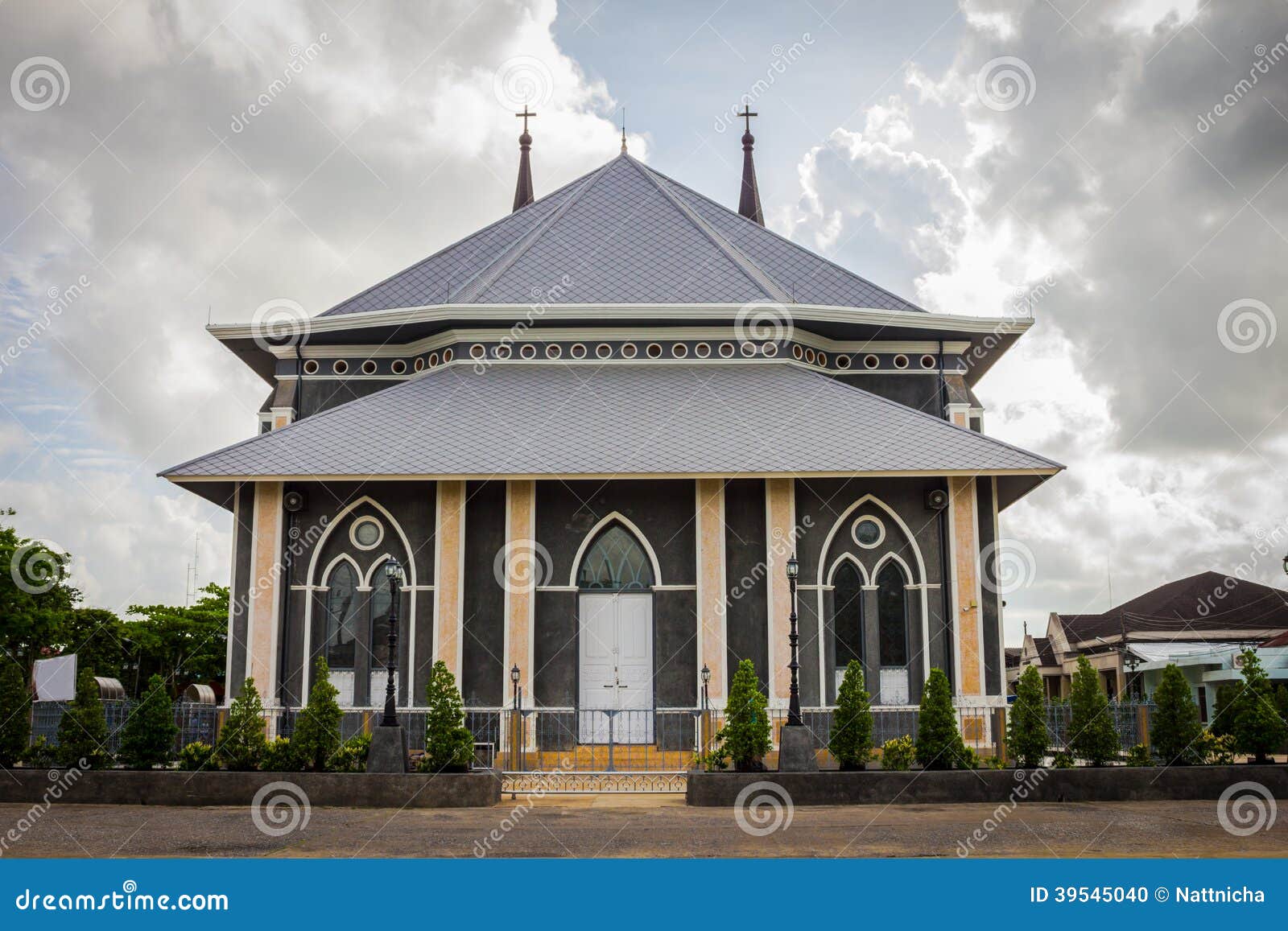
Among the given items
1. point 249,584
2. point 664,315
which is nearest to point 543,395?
point 664,315

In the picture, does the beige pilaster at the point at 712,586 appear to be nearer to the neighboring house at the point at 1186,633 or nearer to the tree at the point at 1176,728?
the tree at the point at 1176,728

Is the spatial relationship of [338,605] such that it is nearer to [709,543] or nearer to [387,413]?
[387,413]

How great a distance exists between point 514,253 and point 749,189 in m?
16.2

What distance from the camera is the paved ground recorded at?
35.4 feet

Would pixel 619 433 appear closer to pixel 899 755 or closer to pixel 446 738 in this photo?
pixel 446 738

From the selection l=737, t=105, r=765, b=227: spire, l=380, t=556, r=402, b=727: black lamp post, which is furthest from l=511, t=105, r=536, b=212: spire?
l=380, t=556, r=402, b=727: black lamp post

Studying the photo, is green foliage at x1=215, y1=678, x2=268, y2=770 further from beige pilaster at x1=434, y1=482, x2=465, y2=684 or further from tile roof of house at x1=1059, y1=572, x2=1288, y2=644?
tile roof of house at x1=1059, y1=572, x2=1288, y2=644

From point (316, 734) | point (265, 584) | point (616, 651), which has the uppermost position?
point (265, 584)

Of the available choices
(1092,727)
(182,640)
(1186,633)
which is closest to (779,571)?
(1092,727)

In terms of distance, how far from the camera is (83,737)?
16031 mm

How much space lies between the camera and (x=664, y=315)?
23219mm

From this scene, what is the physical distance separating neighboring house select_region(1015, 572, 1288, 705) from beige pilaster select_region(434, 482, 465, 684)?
101ft

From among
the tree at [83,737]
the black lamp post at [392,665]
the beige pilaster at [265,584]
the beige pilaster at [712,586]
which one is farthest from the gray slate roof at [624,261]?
the tree at [83,737]

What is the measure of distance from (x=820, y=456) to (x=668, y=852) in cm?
1093
